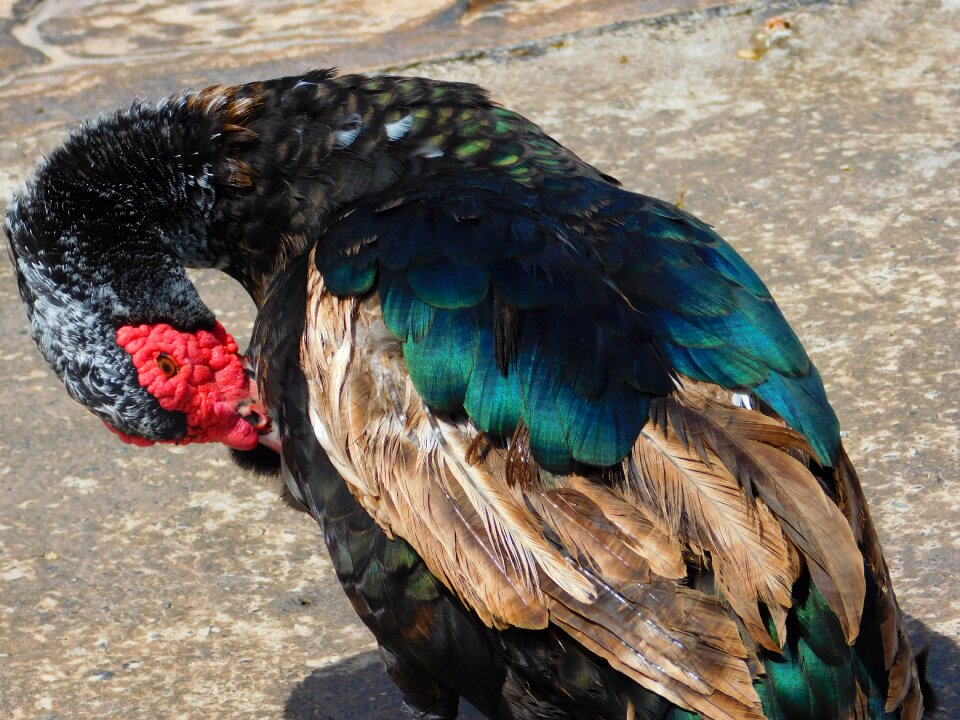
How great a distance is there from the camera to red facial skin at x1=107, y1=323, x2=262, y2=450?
11.9 ft

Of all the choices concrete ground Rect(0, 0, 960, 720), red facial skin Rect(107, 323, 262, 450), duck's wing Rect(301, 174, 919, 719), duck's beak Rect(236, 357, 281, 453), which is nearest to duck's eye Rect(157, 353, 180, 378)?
red facial skin Rect(107, 323, 262, 450)

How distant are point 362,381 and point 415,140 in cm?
87

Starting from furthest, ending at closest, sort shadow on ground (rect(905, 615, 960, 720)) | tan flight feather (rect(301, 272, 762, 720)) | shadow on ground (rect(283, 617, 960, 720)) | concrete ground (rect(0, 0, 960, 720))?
Answer: concrete ground (rect(0, 0, 960, 720)) → shadow on ground (rect(283, 617, 960, 720)) → shadow on ground (rect(905, 615, 960, 720)) → tan flight feather (rect(301, 272, 762, 720))

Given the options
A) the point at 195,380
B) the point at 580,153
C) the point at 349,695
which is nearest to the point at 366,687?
the point at 349,695

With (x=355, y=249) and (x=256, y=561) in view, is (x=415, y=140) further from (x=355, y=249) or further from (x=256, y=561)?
(x=256, y=561)

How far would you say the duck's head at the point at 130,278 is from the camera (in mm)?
3635

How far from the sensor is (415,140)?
3.62 m

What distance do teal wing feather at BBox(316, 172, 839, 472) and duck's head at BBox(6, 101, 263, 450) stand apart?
67 centimetres

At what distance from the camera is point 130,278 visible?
370 cm

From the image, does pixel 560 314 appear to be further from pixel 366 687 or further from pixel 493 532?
pixel 366 687

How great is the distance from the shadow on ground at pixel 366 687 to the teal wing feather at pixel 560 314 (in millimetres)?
1028

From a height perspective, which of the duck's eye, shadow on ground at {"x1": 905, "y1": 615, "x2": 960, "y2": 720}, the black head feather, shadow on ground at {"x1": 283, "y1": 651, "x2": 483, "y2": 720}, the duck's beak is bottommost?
shadow on ground at {"x1": 283, "y1": 651, "x2": 483, "y2": 720}

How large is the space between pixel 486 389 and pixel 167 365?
116cm

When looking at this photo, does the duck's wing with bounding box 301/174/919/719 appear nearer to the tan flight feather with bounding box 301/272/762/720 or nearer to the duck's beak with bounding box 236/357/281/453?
the tan flight feather with bounding box 301/272/762/720
